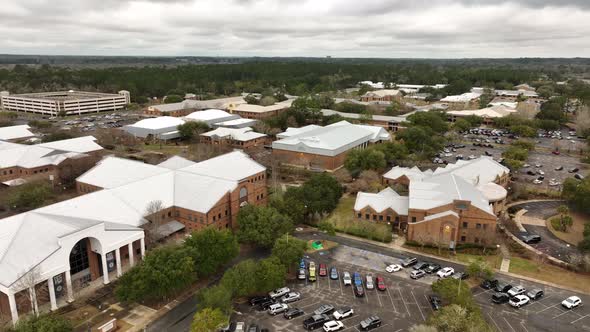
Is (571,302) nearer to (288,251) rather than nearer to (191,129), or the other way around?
(288,251)

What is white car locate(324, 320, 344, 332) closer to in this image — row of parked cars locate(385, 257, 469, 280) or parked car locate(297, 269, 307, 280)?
parked car locate(297, 269, 307, 280)

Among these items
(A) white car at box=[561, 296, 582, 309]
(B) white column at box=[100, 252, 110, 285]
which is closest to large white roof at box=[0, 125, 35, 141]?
(B) white column at box=[100, 252, 110, 285]

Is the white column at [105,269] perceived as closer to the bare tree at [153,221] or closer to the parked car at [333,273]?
the bare tree at [153,221]

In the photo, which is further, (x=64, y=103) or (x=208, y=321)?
(x=64, y=103)

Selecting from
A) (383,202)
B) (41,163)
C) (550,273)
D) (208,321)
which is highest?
(41,163)

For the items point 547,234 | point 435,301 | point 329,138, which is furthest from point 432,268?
point 329,138

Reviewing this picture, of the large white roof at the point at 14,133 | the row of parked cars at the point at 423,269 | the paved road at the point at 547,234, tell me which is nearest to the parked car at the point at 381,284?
the row of parked cars at the point at 423,269

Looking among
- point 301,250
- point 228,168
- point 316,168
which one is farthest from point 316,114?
point 301,250
